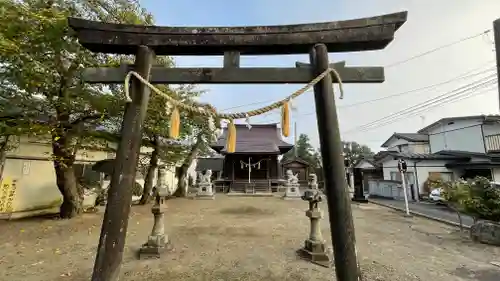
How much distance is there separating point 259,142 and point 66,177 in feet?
53.4

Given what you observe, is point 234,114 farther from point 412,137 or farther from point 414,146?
point 412,137

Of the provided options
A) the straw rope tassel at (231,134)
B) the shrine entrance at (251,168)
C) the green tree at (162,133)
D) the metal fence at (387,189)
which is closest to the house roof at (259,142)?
the shrine entrance at (251,168)

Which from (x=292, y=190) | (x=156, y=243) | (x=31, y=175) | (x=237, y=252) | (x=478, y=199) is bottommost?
(x=237, y=252)

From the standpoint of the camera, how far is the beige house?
8.74m

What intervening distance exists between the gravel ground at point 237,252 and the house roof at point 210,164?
27373 millimetres

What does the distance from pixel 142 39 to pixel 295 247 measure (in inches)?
206

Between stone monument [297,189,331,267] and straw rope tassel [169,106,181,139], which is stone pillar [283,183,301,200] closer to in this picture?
stone monument [297,189,331,267]

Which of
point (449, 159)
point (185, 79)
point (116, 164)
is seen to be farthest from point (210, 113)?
point (449, 159)

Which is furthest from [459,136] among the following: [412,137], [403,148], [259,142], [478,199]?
[259,142]

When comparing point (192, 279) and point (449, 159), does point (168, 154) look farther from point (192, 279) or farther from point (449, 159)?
point (449, 159)

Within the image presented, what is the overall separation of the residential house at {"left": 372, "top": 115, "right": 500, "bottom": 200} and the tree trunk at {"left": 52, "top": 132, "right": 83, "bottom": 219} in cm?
1928

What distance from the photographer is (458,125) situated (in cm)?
1906

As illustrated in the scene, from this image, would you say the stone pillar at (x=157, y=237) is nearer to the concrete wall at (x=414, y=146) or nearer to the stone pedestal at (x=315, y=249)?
the stone pedestal at (x=315, y=249)

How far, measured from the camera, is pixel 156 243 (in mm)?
5090
